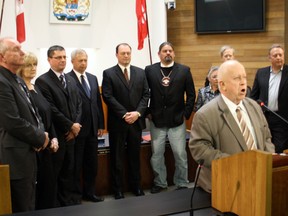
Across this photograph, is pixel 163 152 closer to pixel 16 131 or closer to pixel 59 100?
pixel 59 100

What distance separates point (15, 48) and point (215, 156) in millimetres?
1506

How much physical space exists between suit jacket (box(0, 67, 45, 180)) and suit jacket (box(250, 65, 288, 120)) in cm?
257

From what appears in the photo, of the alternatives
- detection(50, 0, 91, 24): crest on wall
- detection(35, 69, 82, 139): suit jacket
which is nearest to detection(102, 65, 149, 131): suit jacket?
detection(35, 69, 82, 139): suit jacket

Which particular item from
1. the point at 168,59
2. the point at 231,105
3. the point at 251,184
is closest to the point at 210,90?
the point at 168,59

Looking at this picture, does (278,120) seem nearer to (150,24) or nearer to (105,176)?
(105,176)

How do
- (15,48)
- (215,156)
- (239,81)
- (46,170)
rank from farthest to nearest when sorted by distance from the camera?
(46,170)
(15,48)
(239,81)
(215,156)

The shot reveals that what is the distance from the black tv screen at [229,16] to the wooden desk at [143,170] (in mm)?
2582

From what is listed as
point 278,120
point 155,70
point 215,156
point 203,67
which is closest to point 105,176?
point 155,70

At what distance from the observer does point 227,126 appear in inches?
89.2

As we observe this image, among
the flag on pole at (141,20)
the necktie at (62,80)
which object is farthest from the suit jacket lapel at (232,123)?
the flag on pole at (141,20)

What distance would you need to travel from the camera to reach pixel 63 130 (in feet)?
→ 12.4

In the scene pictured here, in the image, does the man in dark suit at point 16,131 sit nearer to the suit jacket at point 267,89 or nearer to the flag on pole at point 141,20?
the suit jacket at point 267,89

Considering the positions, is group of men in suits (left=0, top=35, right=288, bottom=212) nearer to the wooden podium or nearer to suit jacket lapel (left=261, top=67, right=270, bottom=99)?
suit jacket lapel (left=261, top=67, right=270, bottom=99)

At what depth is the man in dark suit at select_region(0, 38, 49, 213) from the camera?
2748 mm
